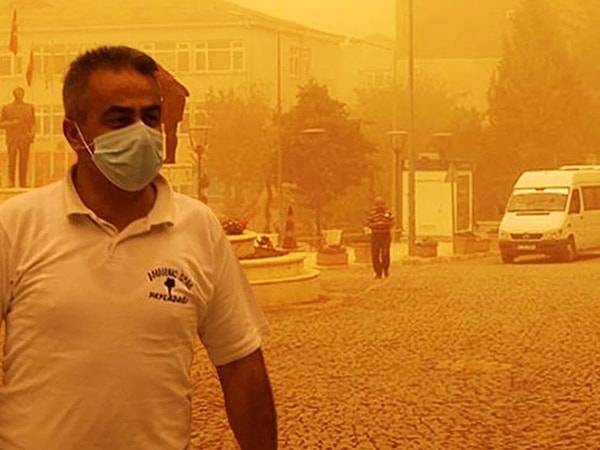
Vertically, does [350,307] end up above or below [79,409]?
below

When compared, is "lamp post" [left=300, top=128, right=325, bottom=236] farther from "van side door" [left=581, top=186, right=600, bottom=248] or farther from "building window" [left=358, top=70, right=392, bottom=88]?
"building window" [left=358, top=70, right=392, bottom=88]

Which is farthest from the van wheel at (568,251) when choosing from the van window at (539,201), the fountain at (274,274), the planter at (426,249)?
the fountain at (274,274)

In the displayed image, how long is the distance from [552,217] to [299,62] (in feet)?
153

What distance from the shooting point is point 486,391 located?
11.1m

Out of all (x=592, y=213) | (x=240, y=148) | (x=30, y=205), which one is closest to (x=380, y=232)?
(x=592, y=213)

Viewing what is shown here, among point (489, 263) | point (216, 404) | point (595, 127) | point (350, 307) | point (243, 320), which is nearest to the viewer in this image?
point (243, 320)

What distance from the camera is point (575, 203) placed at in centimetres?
3397

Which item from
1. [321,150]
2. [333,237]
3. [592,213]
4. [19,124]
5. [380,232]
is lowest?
[333,237]

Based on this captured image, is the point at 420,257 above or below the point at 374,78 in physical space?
below

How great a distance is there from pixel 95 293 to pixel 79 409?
0.78 feet

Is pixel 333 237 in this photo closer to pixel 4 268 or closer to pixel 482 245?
pixel 482 245

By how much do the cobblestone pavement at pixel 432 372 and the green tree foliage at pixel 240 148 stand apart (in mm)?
37135

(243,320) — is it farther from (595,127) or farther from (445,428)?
(595,127)

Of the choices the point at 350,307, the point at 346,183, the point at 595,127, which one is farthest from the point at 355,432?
the point at 595,127
